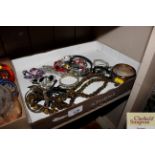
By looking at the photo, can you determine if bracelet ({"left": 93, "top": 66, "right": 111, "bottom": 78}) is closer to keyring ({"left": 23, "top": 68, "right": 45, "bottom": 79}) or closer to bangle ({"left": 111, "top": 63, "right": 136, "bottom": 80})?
bangle ({"left": 111, "top": 63, "right": 136, "bottom": 80})

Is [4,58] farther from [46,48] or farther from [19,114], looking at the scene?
[19,114]

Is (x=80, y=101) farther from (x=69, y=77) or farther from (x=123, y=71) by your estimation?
(x=123, y=71)

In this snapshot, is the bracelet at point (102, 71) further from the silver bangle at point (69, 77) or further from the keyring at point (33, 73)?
the keyring at point (33, 73)

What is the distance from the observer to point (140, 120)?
16.9 inches

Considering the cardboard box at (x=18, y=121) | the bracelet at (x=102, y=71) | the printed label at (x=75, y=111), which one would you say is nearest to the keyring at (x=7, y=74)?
the cardboard box at (x=18, y=121)

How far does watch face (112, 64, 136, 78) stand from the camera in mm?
706

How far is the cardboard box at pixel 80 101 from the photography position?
0.53 meters

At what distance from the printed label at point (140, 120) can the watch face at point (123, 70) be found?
28 centimetres

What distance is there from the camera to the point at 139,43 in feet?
2.42

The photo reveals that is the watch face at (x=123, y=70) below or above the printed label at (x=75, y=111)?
above

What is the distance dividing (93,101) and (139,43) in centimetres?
35

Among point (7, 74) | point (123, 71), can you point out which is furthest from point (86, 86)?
point (7, 74)
